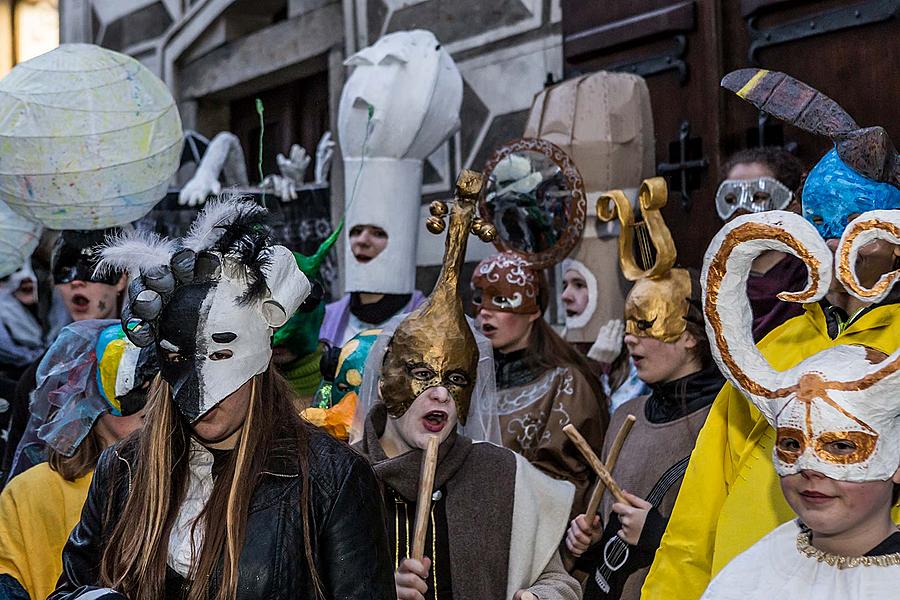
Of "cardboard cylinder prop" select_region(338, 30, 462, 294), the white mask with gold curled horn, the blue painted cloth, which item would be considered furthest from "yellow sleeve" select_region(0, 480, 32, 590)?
"cardboard cylinder prop" select_region(338, 30, 462, 294)

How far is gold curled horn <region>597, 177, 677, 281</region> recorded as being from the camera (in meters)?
4.30

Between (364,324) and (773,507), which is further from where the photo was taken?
(364,324)

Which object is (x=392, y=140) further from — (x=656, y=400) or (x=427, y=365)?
(x=427, y=365)

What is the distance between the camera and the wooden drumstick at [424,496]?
3.62m

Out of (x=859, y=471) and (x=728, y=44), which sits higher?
(x=728, y=44)

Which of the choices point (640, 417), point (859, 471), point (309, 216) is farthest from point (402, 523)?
point (309, 216)

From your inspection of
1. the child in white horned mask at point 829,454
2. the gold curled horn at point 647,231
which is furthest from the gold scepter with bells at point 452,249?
the child in white horned mask at point 829,454

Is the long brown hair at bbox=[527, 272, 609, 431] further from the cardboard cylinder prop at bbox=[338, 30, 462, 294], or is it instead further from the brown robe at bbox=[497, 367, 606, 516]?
the cardboard cylinder prop at bbox=[338, 30, 462, 294]

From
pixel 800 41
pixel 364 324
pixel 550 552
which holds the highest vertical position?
pixel 800 41

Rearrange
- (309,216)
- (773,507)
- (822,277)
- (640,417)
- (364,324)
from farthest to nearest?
(309,216)
(364,324)
(640,417)
(773,507)
(822,277)

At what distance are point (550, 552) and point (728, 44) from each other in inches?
103

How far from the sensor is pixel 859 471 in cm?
248

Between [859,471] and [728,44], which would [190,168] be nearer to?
[728,44]

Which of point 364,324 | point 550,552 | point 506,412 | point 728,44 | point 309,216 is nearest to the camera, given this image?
point 550,552
